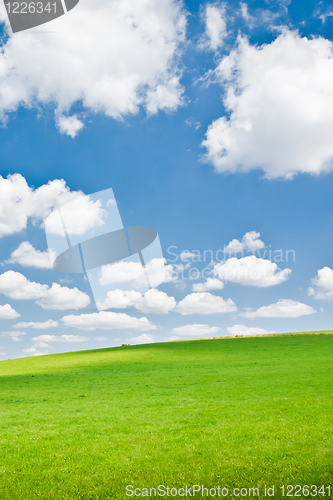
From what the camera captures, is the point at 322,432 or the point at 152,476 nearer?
the point at 152,476

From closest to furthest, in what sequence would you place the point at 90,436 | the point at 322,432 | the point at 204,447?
the point at 204,447, the point at 322,432, the point at 90,436

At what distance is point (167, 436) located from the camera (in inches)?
622

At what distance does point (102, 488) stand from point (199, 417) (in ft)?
30.0

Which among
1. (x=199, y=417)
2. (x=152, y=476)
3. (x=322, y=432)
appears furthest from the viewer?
(x=199, y=417)

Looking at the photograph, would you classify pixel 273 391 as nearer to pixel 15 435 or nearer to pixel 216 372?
pixel 216 372

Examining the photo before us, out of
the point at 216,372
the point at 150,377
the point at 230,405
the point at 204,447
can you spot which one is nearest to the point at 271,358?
the point at 216,372

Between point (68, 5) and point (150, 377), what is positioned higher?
point (68, 5)

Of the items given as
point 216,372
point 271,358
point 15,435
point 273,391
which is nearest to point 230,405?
point 273,391

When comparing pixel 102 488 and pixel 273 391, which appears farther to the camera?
pixel 273 391

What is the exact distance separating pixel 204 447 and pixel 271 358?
40.6 meters

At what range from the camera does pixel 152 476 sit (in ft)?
38.4

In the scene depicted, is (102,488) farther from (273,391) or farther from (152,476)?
(273,391)

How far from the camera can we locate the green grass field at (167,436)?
11492 millimetres

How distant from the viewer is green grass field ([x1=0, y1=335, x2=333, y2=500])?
11.5m
